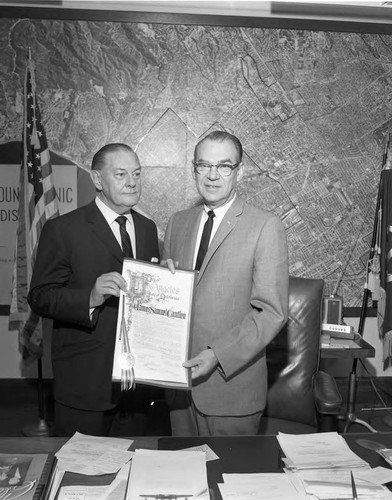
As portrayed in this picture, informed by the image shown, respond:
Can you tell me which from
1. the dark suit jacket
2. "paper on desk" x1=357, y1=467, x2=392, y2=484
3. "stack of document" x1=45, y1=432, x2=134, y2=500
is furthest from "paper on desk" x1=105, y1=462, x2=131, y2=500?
the dark suit jacket

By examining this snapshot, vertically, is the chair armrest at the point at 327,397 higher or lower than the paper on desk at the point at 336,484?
lower

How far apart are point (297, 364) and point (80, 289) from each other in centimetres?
100

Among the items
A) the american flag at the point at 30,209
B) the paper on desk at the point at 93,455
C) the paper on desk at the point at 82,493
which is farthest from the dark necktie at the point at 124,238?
the american flag at the point at 30,209

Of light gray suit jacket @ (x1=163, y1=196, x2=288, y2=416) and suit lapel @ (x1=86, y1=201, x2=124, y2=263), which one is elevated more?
suit lapel @ (x1=86, y1=201, x2=124, y2=263)

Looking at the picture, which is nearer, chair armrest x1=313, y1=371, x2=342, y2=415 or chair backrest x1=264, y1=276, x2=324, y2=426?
chair armrest x1=313, y1=371, x2=342, y2=415

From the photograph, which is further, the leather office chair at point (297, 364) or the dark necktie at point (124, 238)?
the leather office chair at point (297, 364)

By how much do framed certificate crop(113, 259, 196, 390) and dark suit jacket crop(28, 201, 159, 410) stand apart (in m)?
0.30

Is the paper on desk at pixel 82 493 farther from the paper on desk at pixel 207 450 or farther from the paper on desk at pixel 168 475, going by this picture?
the paper on desk at pixel 207 450

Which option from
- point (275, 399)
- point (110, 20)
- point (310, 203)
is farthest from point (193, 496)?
point (110, 20)

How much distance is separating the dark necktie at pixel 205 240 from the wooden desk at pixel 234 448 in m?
0.60

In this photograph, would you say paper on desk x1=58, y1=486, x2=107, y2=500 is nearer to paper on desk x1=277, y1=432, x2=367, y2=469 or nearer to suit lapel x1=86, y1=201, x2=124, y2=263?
paper on desk x1=277, y1=432, x2=367, y2=469

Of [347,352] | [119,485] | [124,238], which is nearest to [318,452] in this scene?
[119,485]

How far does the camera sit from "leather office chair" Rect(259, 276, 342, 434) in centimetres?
244

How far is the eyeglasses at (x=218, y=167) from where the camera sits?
192 centimetres
